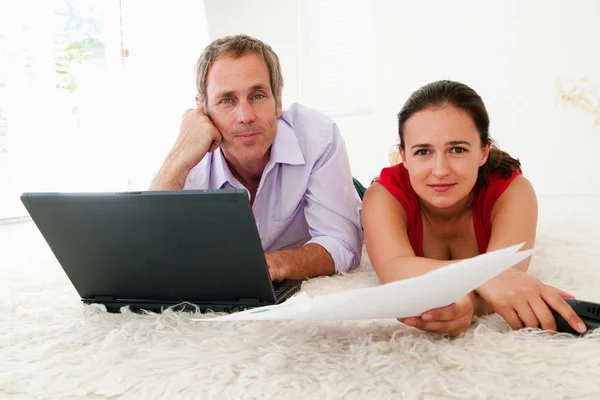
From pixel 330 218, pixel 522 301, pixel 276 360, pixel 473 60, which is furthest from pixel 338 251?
pixel 473 60

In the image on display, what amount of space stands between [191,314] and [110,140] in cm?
385

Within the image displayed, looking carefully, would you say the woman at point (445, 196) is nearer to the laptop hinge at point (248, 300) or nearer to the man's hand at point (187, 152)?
the laptop hinge at point (248, 300)

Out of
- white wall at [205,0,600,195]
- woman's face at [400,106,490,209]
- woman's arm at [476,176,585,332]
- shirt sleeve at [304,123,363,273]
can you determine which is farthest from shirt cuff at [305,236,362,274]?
white wall at [205,0,600,195]

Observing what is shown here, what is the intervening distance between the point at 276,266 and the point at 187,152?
0.44 meters

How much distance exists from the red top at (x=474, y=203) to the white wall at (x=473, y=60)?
2.65 metres

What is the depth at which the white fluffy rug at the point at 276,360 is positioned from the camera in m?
0.63

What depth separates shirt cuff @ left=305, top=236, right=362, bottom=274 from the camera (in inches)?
53.2

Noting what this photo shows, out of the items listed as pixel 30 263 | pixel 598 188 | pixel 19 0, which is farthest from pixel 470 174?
pixel 19 0

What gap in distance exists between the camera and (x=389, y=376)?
654 mm

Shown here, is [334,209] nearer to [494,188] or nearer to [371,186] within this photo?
[371,186]

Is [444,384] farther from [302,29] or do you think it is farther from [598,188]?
[302,29]

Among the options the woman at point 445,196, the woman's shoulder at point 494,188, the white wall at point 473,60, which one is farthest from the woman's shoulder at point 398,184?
the white wall at point 473,60

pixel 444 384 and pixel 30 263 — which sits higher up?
pixel 444 384

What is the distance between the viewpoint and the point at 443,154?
114 cm
